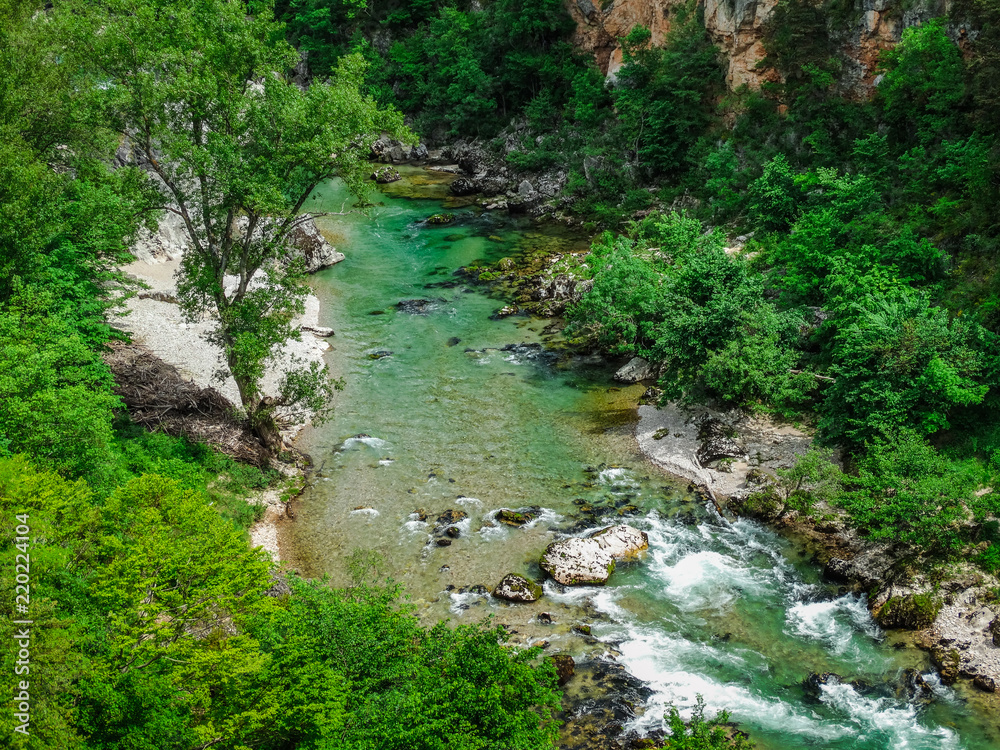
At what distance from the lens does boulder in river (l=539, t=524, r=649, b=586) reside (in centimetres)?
1964

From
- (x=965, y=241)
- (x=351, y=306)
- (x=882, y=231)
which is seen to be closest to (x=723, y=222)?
(x=882, y=231)

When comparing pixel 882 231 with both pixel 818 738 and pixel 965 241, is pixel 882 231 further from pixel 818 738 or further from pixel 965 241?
pixel 818 738

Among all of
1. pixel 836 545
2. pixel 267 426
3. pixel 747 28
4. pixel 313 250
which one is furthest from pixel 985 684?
pixel 747 28

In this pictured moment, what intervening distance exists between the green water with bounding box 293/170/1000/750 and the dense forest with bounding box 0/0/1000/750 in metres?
2.13

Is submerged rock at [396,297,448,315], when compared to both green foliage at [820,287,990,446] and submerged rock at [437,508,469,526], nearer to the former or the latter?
submerged rock at [437,508,469,526]

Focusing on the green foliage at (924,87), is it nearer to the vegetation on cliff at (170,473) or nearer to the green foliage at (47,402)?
the vegetation on cliff at (170,473)

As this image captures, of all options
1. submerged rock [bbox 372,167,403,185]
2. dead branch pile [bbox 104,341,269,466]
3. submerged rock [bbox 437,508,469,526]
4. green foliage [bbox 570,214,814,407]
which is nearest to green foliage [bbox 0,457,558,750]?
submerged rock [bbox 437,508,469,526]

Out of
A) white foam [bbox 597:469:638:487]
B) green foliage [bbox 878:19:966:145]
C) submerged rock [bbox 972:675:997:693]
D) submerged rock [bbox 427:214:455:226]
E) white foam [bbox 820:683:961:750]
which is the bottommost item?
white foam [bbox 820:683:961:750]

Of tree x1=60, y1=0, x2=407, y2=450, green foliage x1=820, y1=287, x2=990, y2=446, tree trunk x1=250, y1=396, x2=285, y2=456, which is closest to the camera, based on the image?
tree x1=60, y1=0, x2=407, y2=450

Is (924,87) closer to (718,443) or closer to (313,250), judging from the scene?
(718,443)

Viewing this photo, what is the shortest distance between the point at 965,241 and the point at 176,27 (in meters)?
25.9


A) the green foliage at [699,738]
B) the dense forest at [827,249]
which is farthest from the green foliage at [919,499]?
the green foliage at [699,738]

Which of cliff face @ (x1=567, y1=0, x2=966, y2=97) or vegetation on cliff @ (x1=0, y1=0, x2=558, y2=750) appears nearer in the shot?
vegetation on cliff @ (x1=0, y1=0, x2=558, y2=750)

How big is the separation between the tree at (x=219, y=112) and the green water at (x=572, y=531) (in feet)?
20.6
